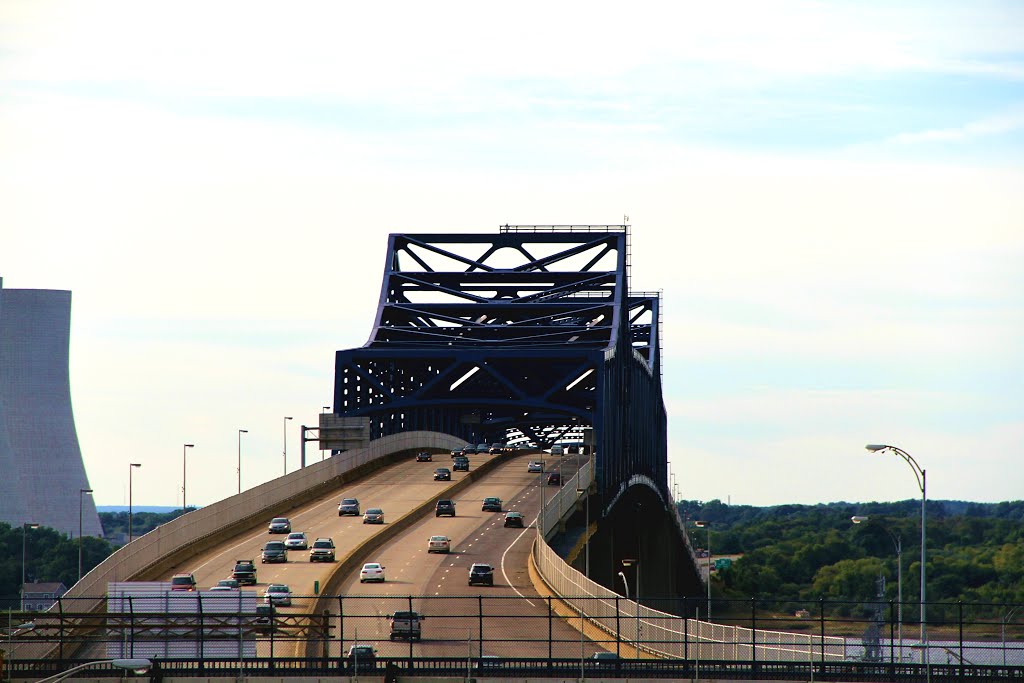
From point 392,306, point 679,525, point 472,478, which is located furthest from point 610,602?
point 679,525

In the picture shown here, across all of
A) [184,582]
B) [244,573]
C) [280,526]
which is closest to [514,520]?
[280,526]

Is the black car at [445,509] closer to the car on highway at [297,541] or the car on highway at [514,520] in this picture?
the car on highway at [514,520]

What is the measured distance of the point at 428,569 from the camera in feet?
272

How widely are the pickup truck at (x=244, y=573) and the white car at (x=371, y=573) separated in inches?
193

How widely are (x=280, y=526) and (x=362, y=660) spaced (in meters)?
43.4

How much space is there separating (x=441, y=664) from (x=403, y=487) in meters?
67.3

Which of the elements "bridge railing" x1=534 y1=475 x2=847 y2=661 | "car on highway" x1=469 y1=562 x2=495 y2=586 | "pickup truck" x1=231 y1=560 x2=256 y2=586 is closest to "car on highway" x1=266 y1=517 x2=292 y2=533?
"pickup truck" x1=231 y1=560 x2=256 y2=586

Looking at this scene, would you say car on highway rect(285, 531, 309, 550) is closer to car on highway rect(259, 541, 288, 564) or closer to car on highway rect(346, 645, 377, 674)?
car on highway rect(259, 541, 288, 564)

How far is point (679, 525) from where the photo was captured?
193 meters

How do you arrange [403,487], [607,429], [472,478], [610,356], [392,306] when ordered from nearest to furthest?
[403,487]
[472,478]
[607,429]
[610,356]
[392,306]

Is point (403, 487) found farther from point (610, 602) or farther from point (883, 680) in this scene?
point (883, 680)

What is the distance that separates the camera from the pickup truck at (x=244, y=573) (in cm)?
7350

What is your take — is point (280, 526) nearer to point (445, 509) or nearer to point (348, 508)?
point (348, 508)

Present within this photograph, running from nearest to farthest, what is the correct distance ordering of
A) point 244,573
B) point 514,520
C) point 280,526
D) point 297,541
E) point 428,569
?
point 244,573 → point 428,569 → point 297,541 → point 280,526 → point 514,520
